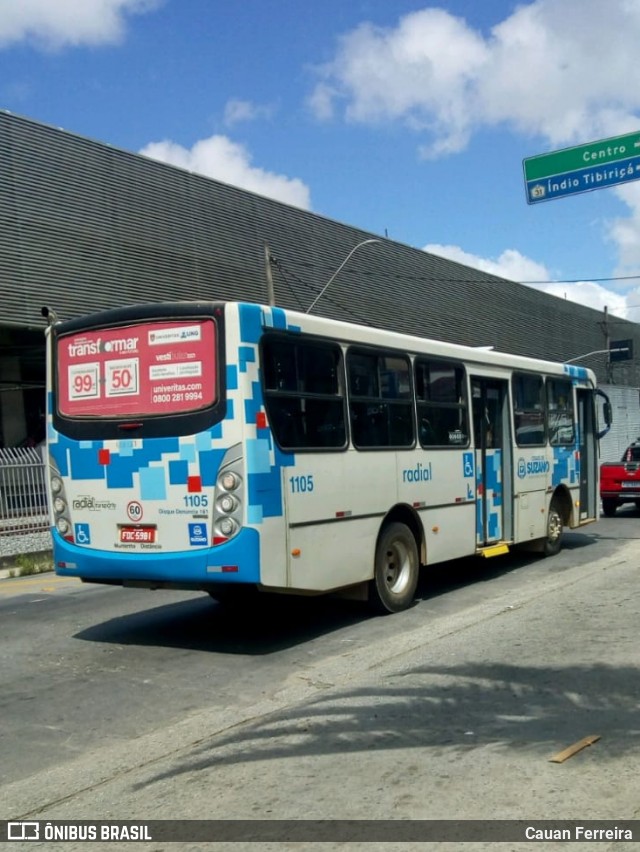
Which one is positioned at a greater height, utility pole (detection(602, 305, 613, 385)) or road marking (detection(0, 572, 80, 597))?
utility pole (detection(602, 305, 613, 385))

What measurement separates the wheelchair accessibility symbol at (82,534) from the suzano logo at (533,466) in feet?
20.7

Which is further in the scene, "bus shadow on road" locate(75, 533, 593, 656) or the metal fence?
the metal fence

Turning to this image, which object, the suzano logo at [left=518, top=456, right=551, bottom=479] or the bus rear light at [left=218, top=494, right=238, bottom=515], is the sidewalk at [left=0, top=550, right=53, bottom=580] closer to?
the suzano logo at [left=518, top=456, right=551, bottom=479]

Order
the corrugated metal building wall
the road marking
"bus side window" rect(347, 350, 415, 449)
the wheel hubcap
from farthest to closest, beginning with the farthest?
the corrugated metal building wall → the road marking → the wheel hubcap → "bus side window" rect(347, 350, 415, 449)

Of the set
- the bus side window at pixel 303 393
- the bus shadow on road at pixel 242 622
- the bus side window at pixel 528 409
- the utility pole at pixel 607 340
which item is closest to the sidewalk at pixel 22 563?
the bus shadow on road at pixel 242 622

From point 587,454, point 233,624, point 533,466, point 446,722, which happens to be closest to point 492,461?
point 533,466

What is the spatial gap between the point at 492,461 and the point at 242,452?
5223mm

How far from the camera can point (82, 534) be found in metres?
8.20

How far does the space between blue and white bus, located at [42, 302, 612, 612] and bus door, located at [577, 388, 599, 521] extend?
530cm

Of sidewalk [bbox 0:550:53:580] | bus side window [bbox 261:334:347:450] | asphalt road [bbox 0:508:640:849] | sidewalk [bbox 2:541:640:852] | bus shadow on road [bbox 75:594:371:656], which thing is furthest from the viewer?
sidewalk [bbox 0:550:53:580]

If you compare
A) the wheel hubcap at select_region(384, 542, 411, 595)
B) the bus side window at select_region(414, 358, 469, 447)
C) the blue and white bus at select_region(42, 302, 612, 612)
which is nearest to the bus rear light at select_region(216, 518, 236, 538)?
the blue and white bus at select_region(42, 302, 612, 612)

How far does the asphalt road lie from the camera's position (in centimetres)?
466

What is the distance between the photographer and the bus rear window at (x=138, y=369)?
7.60 m

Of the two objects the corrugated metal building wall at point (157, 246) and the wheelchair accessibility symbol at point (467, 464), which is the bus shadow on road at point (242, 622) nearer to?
the wheelchair accessibility symbol at point (467, 464)
